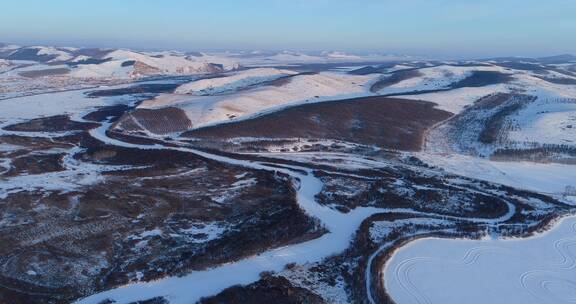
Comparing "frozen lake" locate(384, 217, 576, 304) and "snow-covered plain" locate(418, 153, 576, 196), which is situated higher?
"snow-covered plain" locate(418, 153, 576, 196)

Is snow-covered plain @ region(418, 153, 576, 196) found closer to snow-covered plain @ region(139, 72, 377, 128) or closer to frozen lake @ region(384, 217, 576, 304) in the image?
frozen lake @ region(384, 217, 576, 304)

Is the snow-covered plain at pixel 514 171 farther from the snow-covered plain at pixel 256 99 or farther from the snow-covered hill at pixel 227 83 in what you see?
the snow-covered hill at pixel 227 83

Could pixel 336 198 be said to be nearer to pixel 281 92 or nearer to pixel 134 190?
pixel 134 190

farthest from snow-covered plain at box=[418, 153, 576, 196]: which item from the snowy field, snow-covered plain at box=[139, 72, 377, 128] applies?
snow-covered plain at box=[139, 72, 377, 128]

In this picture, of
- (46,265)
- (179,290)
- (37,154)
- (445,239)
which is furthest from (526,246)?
(37,154)

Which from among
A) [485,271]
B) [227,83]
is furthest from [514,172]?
[227,83]

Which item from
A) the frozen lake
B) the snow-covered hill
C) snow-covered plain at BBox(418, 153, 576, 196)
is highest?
the snow-covered hill

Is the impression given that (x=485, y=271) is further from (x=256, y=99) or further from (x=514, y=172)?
(x=256, y=99)

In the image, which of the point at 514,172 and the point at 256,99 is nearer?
the point at 514,172
